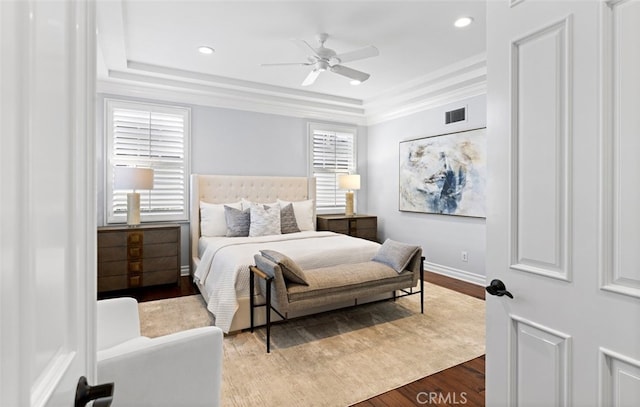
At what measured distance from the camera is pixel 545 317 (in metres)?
1.14

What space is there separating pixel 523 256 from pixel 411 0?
94.4 inches

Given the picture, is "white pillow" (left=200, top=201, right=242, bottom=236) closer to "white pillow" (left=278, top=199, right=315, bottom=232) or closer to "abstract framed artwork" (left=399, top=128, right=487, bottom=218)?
"white pillow" (left=278, top=199, right=315, bottom=232)

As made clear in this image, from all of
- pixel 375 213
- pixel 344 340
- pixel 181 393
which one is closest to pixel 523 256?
pixel 181 393

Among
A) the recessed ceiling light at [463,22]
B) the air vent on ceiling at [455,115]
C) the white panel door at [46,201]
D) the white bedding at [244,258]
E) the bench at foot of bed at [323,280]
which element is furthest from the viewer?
the air vent on ceiling at [455,115]

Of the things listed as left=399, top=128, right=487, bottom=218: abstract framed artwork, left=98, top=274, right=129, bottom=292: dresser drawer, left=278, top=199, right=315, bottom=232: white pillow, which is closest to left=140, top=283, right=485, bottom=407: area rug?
left=98, top=274, right=129, bottom=292: dresser drawer

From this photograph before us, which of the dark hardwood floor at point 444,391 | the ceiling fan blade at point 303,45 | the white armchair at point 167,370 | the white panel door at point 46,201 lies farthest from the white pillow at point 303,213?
the white panel door at point 46,201

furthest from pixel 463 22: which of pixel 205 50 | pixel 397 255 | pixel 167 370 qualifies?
pixel 167 370

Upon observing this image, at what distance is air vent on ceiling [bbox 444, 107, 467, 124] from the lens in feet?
14.8

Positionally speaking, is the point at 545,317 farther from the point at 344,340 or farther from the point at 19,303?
the point at 344,340

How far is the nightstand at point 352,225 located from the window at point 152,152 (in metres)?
→ 2.05

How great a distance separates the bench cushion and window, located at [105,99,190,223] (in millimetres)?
2635

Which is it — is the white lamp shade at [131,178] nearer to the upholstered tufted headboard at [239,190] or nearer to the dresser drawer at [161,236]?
the dresser drawer at [161,236]

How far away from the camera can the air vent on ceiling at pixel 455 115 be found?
177 inches

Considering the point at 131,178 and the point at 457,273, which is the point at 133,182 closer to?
the point at 131,178
